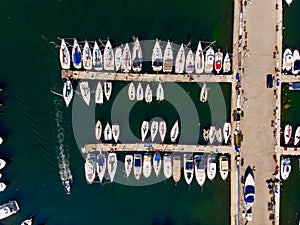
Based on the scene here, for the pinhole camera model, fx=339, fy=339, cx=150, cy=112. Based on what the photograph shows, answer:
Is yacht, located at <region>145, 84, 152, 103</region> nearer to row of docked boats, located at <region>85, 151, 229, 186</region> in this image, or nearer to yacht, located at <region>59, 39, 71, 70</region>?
row of docked boats, located at <region>85, 151, 229, 186</region>

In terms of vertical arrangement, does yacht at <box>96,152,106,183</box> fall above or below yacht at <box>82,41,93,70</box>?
below

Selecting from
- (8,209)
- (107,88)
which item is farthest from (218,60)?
(8,209)

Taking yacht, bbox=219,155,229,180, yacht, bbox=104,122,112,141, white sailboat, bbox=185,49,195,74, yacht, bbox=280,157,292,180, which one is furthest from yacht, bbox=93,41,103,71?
yacht, bbox=280,157,292,180

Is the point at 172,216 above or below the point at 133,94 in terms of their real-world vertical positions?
below

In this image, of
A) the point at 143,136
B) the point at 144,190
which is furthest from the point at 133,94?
the point at 144,190

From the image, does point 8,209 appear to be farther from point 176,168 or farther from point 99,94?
point 176,168

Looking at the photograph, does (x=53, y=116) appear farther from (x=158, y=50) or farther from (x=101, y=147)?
(x=158, y=50)

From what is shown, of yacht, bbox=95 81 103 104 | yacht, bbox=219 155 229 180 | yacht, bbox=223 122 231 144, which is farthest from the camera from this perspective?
yacht, bbox=219 155 229 180
